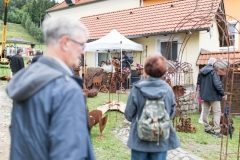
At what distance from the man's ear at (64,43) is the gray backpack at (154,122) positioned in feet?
4.35

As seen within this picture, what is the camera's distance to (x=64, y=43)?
1436 millimetres

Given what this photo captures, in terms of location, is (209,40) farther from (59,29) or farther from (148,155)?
(59,29)

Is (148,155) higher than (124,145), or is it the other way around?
(148,155)

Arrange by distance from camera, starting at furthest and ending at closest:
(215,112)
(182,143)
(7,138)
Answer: (215,112) < (182,143) < (7,138)

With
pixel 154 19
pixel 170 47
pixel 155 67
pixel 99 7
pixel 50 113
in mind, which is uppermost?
pixel 99 7

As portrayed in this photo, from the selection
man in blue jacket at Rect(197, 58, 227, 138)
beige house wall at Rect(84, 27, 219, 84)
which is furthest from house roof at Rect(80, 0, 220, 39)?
man in blue jacket at Rect(197, 58, 227, 138)

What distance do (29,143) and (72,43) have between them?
22.5 inches

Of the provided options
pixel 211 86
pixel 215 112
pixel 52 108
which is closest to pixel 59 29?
pixel 52 108

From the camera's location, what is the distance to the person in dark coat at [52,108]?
1291 mm

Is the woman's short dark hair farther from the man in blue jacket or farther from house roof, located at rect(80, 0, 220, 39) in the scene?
house roof, located at rect(80, 0, 220, 39)

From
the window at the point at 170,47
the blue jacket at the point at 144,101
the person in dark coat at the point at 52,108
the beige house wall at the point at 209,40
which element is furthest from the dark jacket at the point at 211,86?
the person in dark coat at the point at 52,108

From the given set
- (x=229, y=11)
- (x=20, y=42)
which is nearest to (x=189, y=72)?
(x=229, y=11)

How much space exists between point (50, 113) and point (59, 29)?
1.47ft

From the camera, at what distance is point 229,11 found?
18.2m
